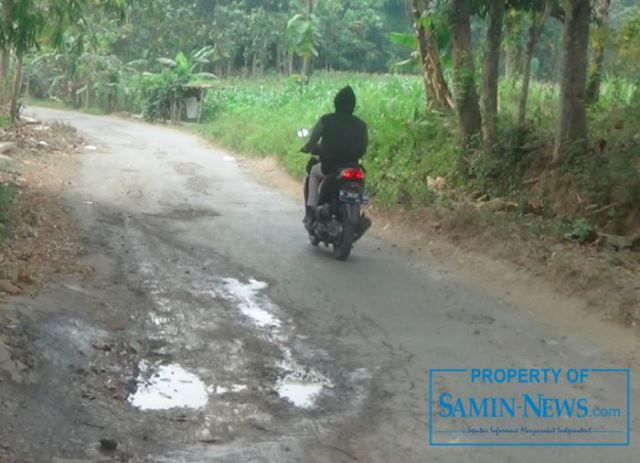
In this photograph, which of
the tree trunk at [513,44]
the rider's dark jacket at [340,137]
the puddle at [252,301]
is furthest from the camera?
the tree trunk at [513,44]

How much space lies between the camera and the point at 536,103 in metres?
16.8

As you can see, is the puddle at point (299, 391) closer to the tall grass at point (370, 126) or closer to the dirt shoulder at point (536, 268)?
the dirt shoulder at point (536, 268)

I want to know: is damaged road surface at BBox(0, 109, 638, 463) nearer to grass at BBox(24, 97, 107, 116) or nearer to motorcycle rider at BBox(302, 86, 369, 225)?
motorcycle rider at BBox(302, 86, 369, 225)

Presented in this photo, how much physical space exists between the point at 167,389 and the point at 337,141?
5.40 meters

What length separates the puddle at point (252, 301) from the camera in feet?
25.8

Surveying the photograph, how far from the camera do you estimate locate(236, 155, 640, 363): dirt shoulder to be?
803 centimetres

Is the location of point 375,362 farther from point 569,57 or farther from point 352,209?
point 569,57

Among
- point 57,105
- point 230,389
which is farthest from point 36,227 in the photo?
point 57,105

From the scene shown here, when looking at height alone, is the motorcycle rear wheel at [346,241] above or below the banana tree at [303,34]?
below

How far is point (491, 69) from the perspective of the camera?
44.6ft

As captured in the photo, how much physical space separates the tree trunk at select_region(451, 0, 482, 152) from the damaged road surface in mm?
4156

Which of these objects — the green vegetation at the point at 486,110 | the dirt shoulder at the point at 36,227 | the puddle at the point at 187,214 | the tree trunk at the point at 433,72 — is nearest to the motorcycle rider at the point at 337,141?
the green vegetation at the point at 486,110

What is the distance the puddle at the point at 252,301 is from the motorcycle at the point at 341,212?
1630mm

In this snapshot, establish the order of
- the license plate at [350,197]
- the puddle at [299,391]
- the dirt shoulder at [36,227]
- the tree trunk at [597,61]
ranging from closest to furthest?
the puddle at [299,391] < the dirt shoulder at [36,227] < the license plate at [350,197] < the tree trunk at [597,61]
